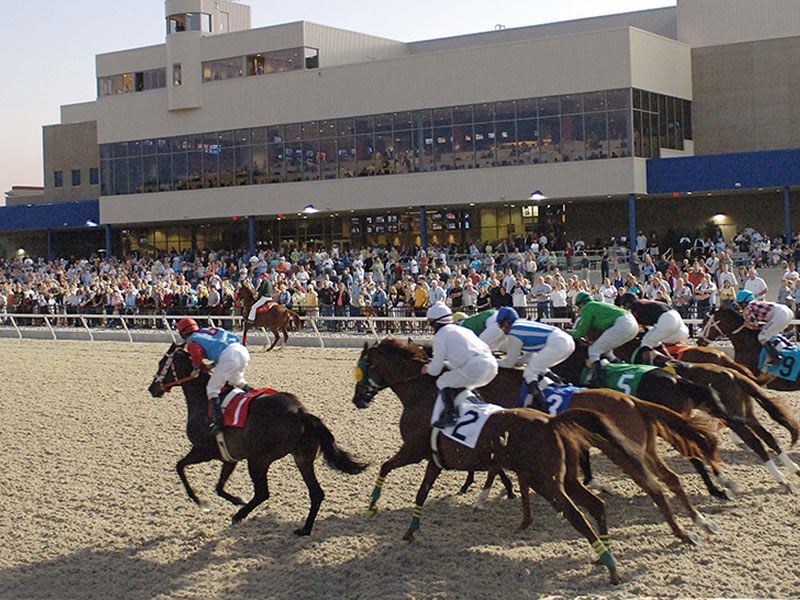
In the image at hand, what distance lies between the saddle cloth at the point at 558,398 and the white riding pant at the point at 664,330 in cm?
172

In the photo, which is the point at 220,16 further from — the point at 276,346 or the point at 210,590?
the point at 210,590

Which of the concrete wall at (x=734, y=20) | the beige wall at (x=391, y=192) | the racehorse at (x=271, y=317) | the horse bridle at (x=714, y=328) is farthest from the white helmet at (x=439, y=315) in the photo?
the concrete wall at (x=734, y=20)

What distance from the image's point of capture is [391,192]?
36156 millimetres

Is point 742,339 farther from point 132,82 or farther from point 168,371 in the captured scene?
point 132,82

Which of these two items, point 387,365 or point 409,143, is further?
point 409,143

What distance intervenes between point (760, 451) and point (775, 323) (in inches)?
88.6

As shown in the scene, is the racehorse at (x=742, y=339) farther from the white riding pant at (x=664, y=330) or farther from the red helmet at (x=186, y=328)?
the red helmet at (x=186, y=328)

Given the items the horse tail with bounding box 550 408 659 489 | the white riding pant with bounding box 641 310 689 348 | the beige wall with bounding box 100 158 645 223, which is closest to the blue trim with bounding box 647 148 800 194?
the beige wall with bounding box 100 158 645 223

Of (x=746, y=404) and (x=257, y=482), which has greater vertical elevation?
(x=746, y=404)

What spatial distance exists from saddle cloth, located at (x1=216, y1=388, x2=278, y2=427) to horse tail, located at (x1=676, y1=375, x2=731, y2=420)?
3.35 m

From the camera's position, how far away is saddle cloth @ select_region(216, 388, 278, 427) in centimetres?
797

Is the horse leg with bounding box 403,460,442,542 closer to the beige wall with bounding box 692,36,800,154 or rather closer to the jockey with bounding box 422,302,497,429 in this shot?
the jockey with bounding box 422,302,497,429

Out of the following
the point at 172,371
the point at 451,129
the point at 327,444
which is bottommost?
the point at 327,444

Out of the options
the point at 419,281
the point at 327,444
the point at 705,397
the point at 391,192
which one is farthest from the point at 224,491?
the point at 391,192
